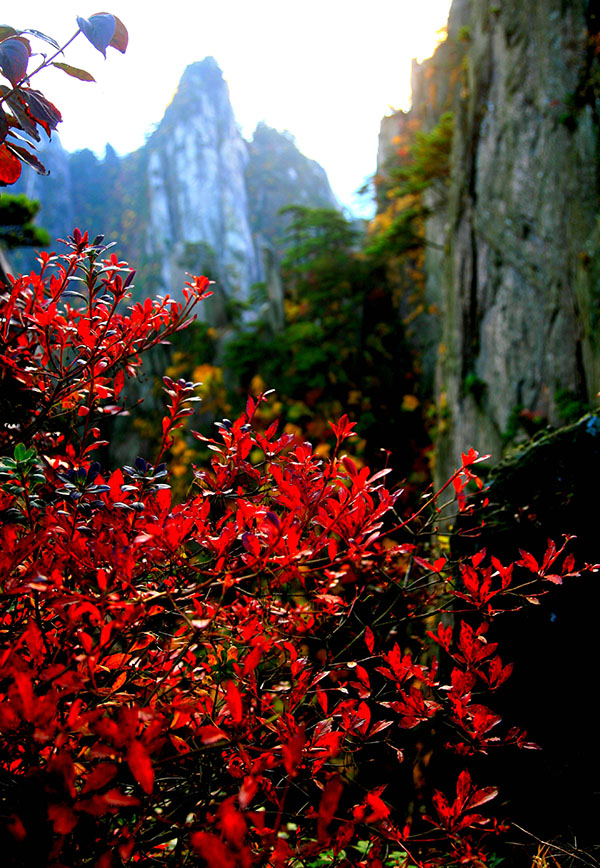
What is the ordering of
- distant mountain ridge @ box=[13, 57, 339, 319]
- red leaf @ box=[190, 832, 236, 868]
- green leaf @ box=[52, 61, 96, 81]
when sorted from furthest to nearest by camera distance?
1. distant mountain ridge @ box=[13, 57, 339, 319]
2. green leaf @ box=[52, 61, 96, 81]
3. red leaf @ box=[190, 832, 236, 868]

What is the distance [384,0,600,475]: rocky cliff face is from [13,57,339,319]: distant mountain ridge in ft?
97.3

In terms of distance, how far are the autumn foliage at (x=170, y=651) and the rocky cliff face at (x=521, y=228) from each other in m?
3.57

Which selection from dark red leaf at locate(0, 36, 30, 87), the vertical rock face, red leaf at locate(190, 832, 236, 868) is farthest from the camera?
the vertical rock face

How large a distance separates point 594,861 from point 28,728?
1.82 meters

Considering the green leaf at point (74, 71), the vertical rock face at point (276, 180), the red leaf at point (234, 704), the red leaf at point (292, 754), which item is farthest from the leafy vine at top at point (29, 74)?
the vertical rock face at point (276, 180)

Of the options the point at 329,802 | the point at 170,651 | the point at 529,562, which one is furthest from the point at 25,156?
the point at 529,562

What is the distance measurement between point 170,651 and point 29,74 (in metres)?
1.35

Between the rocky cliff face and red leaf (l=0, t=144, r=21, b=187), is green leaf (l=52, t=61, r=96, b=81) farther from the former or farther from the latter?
the rocky cliff face

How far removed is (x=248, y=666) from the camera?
806 mm

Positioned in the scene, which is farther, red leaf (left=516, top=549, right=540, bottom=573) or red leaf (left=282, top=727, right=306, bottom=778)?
red leaf (left=516, top=549, right=540, bottom=573)

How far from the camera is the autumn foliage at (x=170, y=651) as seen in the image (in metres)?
0.81

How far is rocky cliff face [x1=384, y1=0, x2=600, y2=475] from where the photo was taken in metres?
4.43

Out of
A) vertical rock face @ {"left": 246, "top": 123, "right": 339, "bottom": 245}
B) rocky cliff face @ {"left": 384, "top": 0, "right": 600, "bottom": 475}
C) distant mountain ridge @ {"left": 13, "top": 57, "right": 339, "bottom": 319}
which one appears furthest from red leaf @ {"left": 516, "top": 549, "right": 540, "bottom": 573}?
vertical rock face @ {"left": 246, "top": 123, "right": 339, "bottom": 245}

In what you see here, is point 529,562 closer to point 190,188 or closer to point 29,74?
point 29,74
